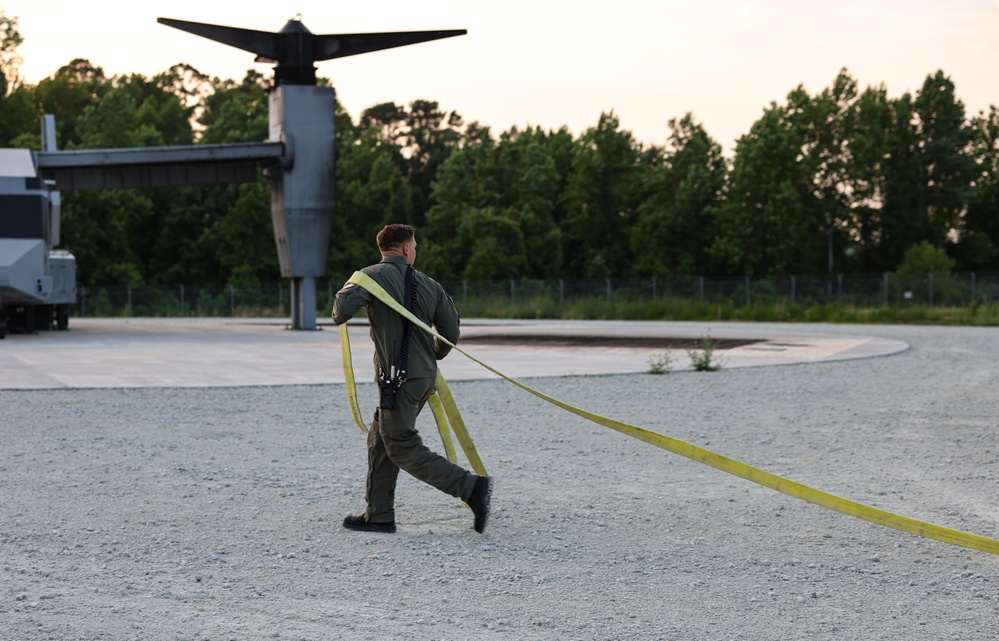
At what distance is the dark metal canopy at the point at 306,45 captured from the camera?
3075 cm

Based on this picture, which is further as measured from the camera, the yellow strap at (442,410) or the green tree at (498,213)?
the green tree at (498,213)

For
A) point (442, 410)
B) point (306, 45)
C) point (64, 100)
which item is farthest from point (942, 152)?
point (442, 410)

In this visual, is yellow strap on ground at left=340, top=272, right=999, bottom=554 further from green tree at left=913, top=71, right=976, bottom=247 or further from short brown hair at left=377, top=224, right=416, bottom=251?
green tree at left=913, top=71, right=976, bottom=247

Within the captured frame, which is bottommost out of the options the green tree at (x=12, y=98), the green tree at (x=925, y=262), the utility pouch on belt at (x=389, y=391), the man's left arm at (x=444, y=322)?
the utility pouch on belt at (x=389, y=391)

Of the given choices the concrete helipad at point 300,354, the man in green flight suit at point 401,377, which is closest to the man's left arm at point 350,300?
the man in green flight suit at point 401,377

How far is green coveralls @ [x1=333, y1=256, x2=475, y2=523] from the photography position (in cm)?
690

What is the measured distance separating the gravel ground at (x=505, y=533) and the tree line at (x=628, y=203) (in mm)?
58882

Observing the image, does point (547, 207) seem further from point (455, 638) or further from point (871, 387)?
point (455, 638)

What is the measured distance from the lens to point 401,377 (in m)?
6.88

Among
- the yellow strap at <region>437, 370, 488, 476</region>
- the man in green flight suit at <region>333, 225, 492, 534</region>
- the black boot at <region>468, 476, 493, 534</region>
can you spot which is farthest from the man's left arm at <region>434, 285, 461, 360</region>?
the black boot at <region>468, 476, 493, 534</region>

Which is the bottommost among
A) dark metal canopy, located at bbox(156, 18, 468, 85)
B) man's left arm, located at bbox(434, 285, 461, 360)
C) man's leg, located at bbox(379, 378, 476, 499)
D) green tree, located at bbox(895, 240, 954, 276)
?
man's leg, located at bbox(379, 378, 476, 499)

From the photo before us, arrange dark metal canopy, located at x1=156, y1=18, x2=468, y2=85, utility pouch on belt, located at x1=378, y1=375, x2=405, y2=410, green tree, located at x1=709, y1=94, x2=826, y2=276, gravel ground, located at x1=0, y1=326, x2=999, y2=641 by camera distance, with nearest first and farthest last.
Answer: gravel ground, located at x1=0, y1=326, x2=999, y2=641, utility pouch on belt, located at x1=378, y1=375, x2=405, y2=410, dark metal canopy, located at x1=156, y1=18, x2=468, y2=85, green tree, located at x1=709, y1=94, x2=826, y2=276

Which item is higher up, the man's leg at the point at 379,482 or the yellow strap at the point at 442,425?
the yellow strap at the point at 442,425

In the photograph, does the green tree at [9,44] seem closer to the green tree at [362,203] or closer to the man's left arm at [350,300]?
the green tree at [362,203]
